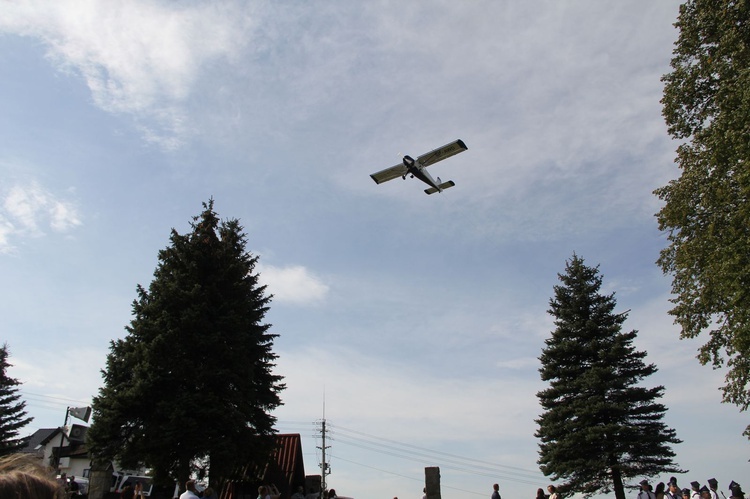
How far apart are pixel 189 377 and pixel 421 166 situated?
1857cm

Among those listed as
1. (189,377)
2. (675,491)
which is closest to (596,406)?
(675,491)

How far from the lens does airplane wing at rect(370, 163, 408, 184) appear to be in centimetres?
3266

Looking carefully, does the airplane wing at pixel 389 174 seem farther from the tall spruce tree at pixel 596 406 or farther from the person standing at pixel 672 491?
the person standing at pixel 672 491

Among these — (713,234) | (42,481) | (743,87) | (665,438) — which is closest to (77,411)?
(42,481)

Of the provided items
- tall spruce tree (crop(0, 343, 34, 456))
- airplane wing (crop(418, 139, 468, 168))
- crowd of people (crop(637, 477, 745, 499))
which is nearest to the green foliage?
crowd of people (crop(637, 477, 745, 499))

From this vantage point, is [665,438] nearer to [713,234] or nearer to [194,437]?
[713,234]

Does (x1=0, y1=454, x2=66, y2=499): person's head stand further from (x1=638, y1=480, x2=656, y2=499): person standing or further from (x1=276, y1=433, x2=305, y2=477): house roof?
(x1=276, y1=433, x2=305, y2=477): house roof

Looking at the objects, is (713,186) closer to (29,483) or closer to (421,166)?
(421,166)

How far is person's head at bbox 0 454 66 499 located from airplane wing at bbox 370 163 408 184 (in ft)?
102

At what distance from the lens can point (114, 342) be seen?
23672mm

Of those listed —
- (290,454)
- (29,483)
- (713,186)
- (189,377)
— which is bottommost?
(29,483)

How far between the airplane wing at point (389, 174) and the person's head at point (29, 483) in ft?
102

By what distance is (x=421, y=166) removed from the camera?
32.5 metres

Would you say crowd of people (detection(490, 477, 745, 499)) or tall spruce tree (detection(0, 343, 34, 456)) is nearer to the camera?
crowd of people (detection(490, 477, 745, 499))
